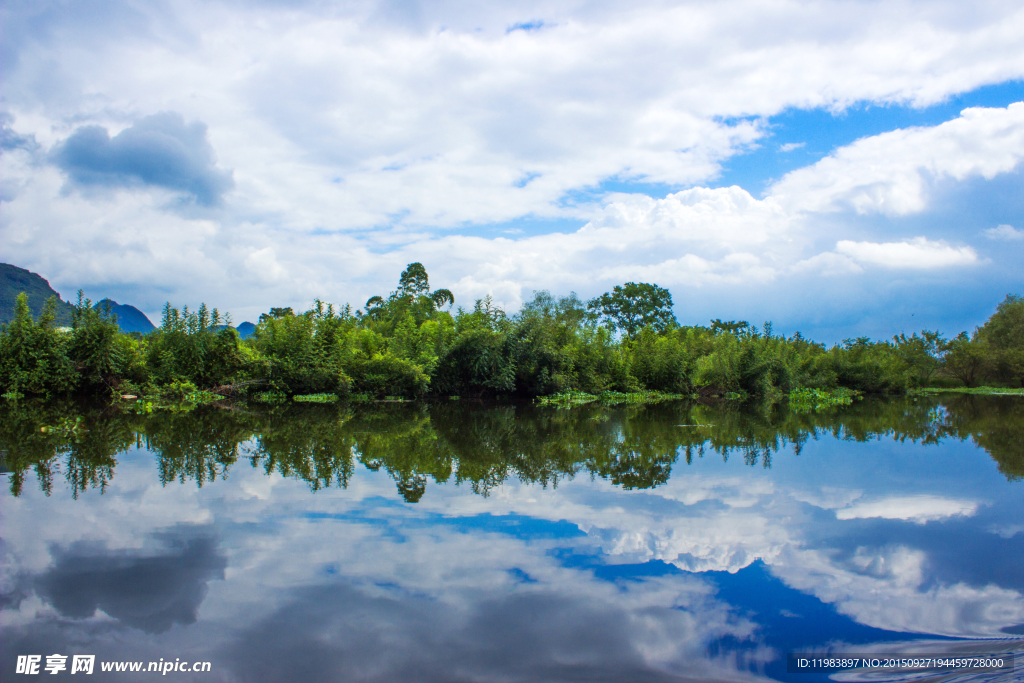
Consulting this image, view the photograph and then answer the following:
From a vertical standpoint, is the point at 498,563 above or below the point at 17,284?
below

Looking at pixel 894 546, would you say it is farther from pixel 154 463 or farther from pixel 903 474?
pixel 154 463

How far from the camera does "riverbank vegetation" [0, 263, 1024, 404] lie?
20016 millimetres

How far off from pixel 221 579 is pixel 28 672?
3.50 feet

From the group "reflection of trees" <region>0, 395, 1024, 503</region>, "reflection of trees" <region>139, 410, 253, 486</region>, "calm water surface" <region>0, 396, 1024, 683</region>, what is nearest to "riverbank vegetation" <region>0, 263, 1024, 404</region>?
"reflection of trees" <region>0, 395, 1024, 503</region>

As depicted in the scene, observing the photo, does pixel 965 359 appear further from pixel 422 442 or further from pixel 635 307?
pixel 422 442

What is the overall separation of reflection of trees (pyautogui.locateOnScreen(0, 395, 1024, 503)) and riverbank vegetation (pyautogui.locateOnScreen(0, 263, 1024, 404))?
12.0ft

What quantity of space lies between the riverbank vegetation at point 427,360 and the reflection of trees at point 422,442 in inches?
144

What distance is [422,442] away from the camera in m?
10.2

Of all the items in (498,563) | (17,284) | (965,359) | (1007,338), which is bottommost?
(498,563)

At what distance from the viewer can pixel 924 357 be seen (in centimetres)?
4309

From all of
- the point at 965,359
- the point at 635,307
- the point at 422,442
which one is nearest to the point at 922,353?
the point at 965,359

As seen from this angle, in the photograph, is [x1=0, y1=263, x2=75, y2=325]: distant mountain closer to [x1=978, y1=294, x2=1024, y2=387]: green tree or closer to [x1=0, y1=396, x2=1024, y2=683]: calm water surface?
[x1=0, y1=396, x2=1024, y2=683]: calm water surface

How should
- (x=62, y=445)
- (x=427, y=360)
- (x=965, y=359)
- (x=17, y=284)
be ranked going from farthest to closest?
1. (x=17, y=284)
2. (x=965, y=359)
3. (x=427, y=360)
4. (x=62, y=445)

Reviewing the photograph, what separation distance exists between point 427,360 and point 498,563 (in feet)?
72.3
